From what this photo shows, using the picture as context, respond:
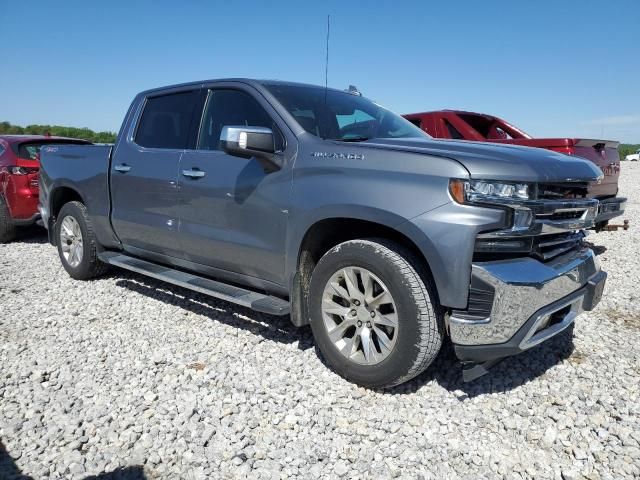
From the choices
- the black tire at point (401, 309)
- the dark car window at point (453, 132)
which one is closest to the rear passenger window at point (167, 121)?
the black tire at point (401, 309)

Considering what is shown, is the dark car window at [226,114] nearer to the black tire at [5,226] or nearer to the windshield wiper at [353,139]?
the windshield wiper at [353,139]

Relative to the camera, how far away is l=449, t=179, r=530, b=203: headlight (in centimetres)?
242

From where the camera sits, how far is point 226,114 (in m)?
3.74

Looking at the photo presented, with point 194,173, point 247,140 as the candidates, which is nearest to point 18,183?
point 194,173

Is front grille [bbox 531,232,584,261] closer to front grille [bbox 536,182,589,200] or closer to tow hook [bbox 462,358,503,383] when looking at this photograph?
front grille [bbox 536,182,589,200]

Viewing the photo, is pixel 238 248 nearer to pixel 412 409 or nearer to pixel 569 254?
pixel 412 409

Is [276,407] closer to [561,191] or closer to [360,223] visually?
[360,223]

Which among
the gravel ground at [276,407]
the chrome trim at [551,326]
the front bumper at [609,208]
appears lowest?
the gravel ground at [276,407]

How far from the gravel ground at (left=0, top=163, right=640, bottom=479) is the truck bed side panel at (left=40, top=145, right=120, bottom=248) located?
42.3 inches

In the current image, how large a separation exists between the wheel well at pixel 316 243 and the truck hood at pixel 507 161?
50 cm

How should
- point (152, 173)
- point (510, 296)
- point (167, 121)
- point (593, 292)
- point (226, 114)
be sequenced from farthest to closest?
point (167, 121)
point (152, 173)
point (226, 114)
point (593, 292)
point (510, 296)

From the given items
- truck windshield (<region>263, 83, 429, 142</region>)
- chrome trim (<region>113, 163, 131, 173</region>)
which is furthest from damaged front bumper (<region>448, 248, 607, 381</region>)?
chrome trim (<region>113, 163, 131, 173</region>)

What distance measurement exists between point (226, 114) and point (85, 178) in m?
1.99

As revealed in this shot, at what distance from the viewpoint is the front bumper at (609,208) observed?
17.0 ft
